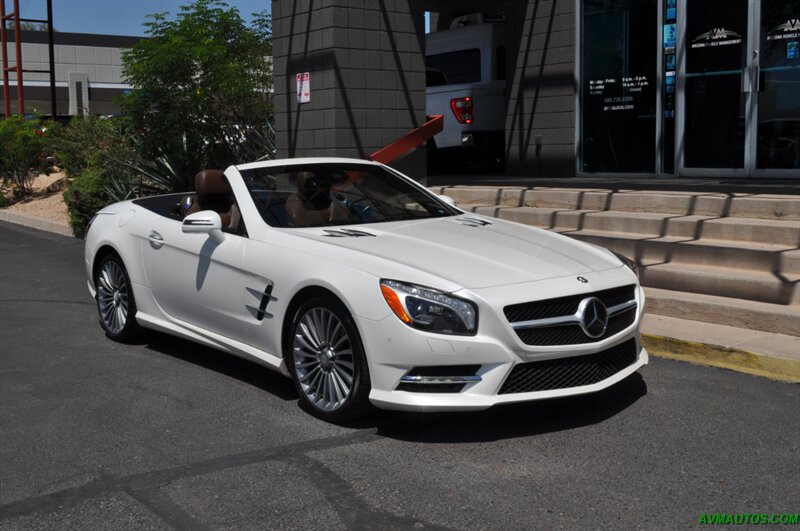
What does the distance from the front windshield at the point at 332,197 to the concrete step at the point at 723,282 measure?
7.85 ft

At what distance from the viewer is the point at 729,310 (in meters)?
7.11

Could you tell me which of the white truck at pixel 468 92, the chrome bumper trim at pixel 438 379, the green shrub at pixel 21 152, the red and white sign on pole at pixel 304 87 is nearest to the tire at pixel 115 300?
the chrome bumper trim at pixel 438 379

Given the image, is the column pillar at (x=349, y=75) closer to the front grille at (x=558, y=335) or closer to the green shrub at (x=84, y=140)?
the green shrub at (x=84, y=140)

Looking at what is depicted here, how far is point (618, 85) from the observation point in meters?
13.5

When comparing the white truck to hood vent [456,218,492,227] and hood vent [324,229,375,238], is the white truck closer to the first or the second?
hood vent [456,218,492,227]

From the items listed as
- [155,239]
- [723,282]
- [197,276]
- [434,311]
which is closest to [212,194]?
[155,239]

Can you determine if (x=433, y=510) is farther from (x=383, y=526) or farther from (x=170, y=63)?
(x=170, y=63)

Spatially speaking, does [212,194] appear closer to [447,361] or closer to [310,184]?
[310,184]

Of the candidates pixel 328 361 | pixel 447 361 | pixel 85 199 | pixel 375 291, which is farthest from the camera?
pixel 85 199

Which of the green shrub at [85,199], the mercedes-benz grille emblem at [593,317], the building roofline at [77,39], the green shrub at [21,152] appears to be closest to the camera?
the mercedes-benz grille emblem at [593,317]

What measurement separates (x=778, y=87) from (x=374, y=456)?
8.91 meters

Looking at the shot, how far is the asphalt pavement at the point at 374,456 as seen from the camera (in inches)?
157

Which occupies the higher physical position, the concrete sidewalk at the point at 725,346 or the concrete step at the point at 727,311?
the concrete step at the point at 727,311

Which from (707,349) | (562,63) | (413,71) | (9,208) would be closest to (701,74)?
(562,63)
